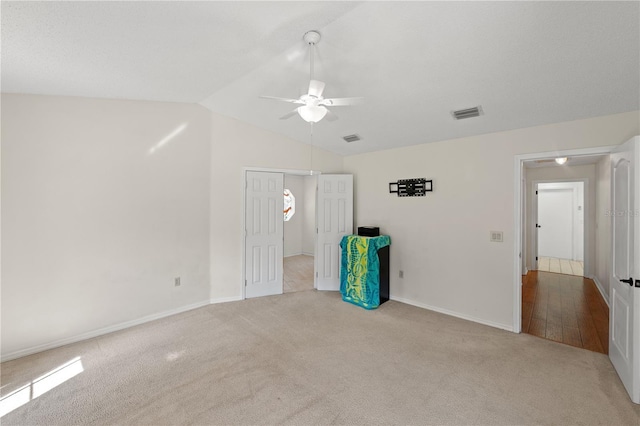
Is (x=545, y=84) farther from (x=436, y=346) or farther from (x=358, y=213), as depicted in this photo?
(x=358, y=213)

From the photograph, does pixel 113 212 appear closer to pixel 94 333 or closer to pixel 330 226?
pixel 94 333

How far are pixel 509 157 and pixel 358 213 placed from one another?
238 centimetres

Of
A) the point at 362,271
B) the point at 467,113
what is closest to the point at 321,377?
the point at 362,271

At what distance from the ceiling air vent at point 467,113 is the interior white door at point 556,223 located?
254 inches

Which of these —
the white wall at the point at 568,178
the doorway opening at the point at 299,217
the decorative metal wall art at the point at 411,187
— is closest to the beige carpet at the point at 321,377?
the decorative metal wall art at the point at 411,187

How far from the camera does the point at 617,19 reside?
1.70m

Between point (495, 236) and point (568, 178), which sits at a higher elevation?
point (568, 178)

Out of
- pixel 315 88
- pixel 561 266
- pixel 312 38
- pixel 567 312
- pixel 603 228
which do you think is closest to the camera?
pixel 315 88

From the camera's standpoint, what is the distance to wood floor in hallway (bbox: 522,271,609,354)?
307 centimetres

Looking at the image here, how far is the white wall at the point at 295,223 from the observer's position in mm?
7895

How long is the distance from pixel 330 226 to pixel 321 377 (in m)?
2.72

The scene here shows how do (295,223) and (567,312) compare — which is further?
(295,223)

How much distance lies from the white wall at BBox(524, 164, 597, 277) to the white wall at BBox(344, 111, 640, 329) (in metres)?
3.66

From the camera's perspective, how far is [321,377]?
2334mm
